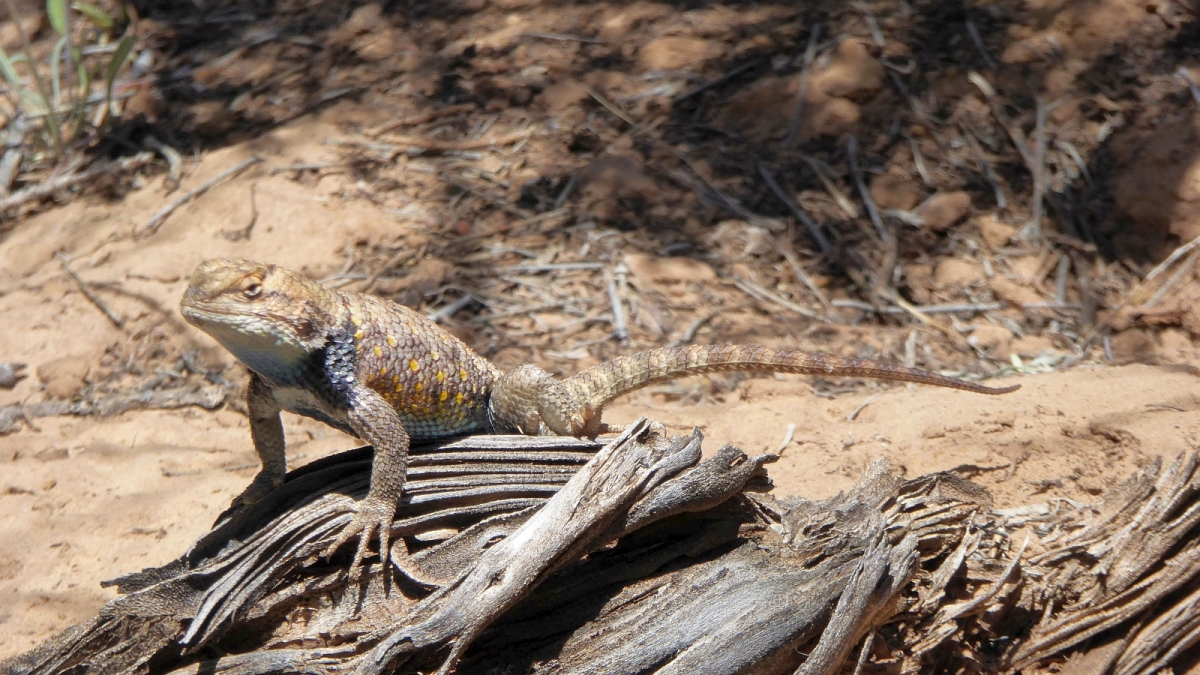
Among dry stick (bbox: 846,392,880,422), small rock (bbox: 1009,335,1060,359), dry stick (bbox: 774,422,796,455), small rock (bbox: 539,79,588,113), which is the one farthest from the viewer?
small rock (bbox: 539,79,588,113)

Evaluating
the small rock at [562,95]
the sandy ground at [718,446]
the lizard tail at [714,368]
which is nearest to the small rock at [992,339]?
the sandy ground at [718,446]

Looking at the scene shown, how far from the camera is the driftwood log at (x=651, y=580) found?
9.72 ft

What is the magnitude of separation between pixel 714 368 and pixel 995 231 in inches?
140

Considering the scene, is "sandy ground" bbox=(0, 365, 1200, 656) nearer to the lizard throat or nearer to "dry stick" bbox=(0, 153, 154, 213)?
the lizard throat

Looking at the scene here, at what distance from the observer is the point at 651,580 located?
3188 mm

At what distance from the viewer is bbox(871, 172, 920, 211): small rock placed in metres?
6.59

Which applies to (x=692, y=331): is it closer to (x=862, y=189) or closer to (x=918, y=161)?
(x=862, y=189)

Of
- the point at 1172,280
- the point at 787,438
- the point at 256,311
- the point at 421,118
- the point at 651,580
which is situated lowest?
the point at 1172,280

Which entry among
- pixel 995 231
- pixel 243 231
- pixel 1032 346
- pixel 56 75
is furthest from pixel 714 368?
pixel 56 75

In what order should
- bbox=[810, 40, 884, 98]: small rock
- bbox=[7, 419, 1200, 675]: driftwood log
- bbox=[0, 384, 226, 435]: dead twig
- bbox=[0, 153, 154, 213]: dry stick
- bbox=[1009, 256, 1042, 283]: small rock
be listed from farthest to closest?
bbox=[810, 40, 884, 98]: small rock < bbox=[0, 153, 154, 213]: dry stick < bbox=[1009, 256, 1042, 283]: small rock < bbox=[0, 384, 226, 435]: dead twig < bbox=[7, 419, 1200, 675]: driftwood log

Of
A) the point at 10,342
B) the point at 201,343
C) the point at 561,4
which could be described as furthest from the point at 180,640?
the point at 561,4

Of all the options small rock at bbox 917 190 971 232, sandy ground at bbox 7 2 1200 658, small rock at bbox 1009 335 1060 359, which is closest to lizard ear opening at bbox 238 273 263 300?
sandy ground at bbox 7 2 1200 658

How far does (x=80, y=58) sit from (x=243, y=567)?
6.07 metres

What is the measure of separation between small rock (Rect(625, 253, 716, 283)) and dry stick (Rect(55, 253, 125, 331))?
131 inches
